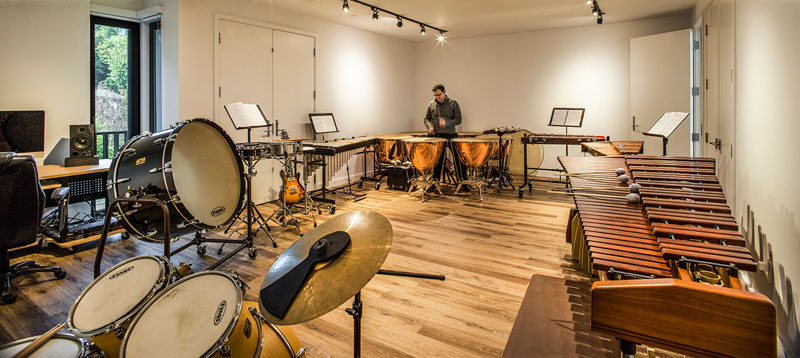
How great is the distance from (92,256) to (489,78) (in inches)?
277

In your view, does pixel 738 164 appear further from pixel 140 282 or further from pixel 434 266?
pixel 140 282

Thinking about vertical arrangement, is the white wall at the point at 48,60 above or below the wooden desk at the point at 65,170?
above

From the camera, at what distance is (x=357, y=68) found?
760cm

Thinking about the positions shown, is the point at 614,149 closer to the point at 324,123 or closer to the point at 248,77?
the point at 324,123

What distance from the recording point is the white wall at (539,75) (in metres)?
7.28

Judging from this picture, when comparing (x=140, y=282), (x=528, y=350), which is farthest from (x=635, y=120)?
(x=140, y=282)

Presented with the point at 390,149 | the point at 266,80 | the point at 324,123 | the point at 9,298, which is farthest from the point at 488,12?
the point at 9,298

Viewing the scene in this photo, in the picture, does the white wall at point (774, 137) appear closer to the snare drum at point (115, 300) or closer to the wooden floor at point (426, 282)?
the wooden floor at point (426, 282)

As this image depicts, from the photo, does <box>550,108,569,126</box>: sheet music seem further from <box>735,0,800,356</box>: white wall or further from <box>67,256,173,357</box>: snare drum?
<box>67,256,173,357</box>: snare drum

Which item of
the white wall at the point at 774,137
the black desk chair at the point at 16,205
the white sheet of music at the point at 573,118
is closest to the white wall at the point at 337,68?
the black desk chair at the point at 16,205

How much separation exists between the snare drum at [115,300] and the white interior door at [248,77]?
4026 millimetres

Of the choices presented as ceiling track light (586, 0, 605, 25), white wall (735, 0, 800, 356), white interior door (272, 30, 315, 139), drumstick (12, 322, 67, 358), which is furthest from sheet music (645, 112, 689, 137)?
white interior door (272, 30, 315, 139)

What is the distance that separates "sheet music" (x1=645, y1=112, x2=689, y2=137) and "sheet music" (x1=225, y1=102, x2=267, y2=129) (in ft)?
13.0

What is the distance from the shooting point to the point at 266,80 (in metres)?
5.86
